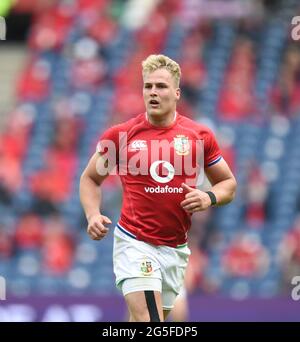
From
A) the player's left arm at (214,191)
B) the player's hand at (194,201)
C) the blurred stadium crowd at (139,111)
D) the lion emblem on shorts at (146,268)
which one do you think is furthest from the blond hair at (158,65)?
the blurred stadium crowd at (139,111)

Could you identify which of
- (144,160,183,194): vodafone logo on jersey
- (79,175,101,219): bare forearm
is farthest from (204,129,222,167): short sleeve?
(79,175,101,219): bare forearm

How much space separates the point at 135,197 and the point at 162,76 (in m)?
0.78

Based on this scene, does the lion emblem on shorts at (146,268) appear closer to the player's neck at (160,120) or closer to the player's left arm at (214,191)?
the player's left arm at (214,191)

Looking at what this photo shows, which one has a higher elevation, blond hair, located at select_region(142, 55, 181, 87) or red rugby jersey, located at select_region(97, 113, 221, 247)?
blond hair, located at select_region(142, 55, 181, 87)

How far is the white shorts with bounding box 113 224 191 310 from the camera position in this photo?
794 cm

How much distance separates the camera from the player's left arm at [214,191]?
772cm

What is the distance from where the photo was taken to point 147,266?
26.1 ft

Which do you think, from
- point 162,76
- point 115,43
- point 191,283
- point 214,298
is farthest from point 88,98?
point 162,76

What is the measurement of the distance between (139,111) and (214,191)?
303 inches

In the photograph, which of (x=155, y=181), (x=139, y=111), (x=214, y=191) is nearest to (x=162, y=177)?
(x=155, y=181)

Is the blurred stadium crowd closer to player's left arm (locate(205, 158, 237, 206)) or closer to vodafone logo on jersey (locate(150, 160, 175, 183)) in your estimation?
player's left arm (locate(205, 158, 237, 206))

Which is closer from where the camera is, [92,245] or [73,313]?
→ [73,313]
